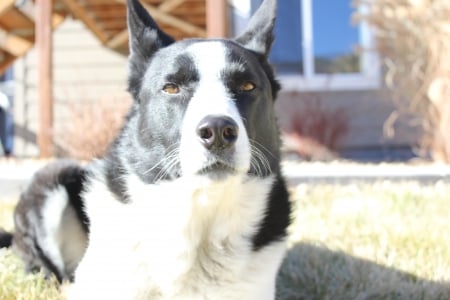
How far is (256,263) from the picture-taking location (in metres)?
2.09

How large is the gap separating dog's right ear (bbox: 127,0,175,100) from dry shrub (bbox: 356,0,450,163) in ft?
14.9

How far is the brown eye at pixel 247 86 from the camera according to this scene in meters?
2.08

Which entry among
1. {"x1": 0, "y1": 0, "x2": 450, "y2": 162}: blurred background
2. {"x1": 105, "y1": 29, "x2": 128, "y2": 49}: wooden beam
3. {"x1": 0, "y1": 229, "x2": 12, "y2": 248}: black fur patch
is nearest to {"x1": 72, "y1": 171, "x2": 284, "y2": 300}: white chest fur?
{"x1": 0, "y1": 229, "x2": 12, "y2": 248}: black fur patch

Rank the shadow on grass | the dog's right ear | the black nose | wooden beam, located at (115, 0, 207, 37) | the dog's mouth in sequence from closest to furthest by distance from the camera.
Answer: the black nose → the dog's mouth → the dog's right ear → the shadow on grass → wooden beam, located at (115, 0, 207, 37)

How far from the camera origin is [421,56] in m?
6.59

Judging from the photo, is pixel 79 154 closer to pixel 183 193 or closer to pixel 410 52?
pixel 410 52

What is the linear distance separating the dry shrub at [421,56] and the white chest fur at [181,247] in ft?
15.4

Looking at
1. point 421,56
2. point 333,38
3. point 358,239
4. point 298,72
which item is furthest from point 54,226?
point 333,38

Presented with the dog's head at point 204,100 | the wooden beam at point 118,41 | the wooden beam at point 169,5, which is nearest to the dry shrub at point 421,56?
the wooden beam at point 169,5

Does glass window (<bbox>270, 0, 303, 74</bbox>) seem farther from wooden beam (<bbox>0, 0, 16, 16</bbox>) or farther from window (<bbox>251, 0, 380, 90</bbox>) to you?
wooden beam (<bbox>0, 0, 16, 16</bbox>)

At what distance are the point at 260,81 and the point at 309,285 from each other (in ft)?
3.59

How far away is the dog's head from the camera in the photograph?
1.84 m

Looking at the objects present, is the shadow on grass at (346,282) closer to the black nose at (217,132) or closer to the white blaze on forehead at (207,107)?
the white blaze on forehead at (207,107)

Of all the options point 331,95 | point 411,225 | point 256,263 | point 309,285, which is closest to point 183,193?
point 256,263
